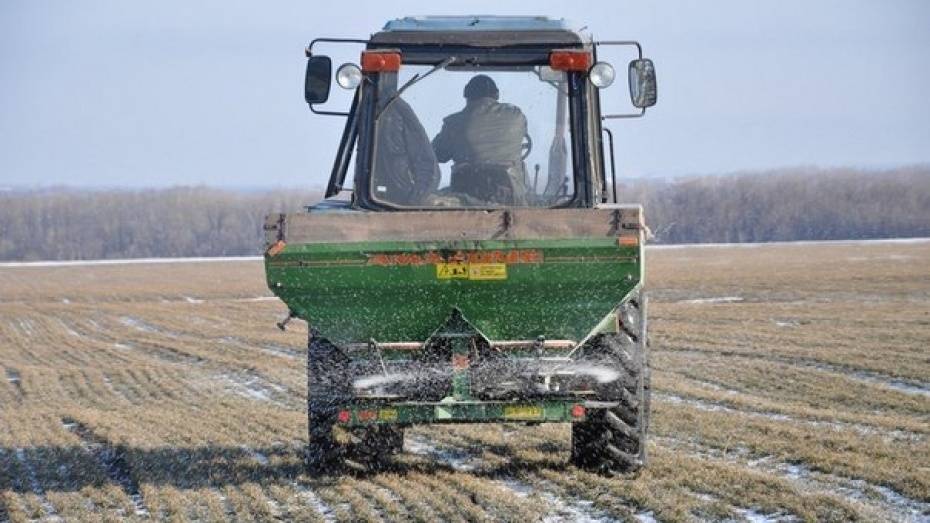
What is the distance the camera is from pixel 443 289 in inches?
350

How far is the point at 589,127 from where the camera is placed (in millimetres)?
9711

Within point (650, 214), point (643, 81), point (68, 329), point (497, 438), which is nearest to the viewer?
point (643, 81)

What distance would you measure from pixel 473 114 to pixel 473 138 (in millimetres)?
165

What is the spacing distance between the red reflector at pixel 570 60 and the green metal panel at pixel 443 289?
4.91 feet

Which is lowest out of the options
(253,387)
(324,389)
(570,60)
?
(253,387)

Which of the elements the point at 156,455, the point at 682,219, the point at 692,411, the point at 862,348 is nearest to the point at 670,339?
the point at 862,348

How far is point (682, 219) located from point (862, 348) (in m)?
93.0

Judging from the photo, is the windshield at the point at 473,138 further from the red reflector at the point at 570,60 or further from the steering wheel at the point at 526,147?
the red reflector at the point at 570,60

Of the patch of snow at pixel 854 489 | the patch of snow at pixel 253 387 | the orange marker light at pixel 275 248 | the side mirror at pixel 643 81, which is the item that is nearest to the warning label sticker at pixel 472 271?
the orange marker light at pixel 275 248

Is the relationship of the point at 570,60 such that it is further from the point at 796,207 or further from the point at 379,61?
the point at 796,207

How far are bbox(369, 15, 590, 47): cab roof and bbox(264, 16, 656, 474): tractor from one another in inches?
0.5

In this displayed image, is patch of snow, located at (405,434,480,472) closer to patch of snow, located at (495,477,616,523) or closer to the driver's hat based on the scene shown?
patch of snow, located at (495,477,616,523)

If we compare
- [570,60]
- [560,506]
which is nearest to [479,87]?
[570,60]

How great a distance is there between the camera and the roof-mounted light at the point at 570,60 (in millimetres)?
9617
